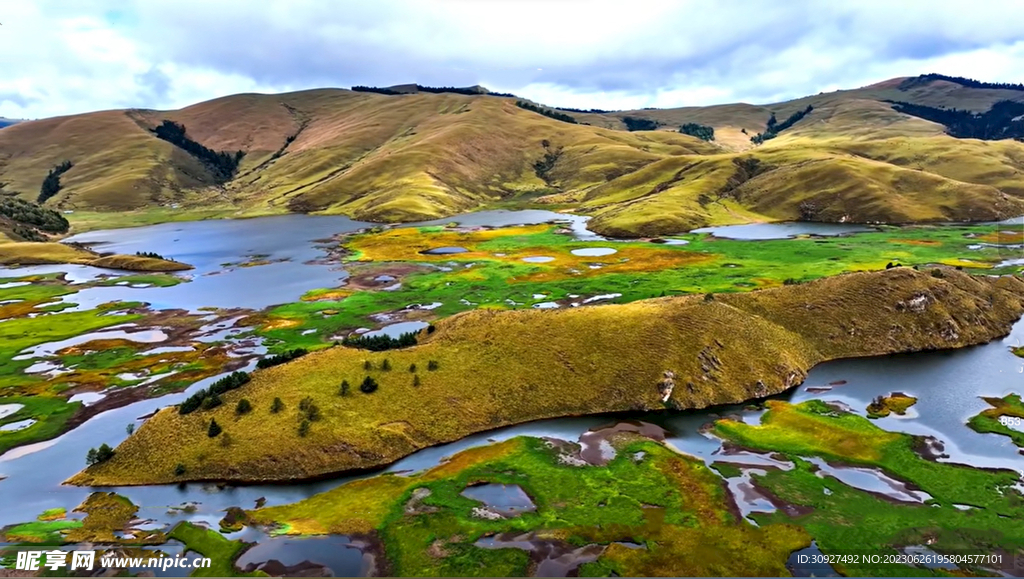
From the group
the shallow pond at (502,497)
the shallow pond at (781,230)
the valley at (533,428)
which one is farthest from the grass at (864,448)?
the shallow pond at (781,230)

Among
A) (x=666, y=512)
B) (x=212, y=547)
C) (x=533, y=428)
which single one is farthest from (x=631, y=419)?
(x=212, y=547)

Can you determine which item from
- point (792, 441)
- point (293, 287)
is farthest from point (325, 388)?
point (293, 287)

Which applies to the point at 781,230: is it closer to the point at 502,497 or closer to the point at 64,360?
the point at 502,497

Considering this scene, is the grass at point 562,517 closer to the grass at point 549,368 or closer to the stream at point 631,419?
the stream at point 631,419

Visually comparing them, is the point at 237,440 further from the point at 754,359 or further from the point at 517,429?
the point at 754,359

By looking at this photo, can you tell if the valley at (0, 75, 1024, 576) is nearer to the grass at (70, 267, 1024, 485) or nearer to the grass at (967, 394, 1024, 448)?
the grass at (70, 267, 1024, 485)

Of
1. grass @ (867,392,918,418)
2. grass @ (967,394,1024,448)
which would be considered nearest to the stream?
grass @ (867,392,918,418)

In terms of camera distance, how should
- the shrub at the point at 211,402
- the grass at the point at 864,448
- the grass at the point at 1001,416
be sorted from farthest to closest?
the shrub at the point at 211,402 < the grass at the point at 1001,416 < the grass at the point at 864,448
